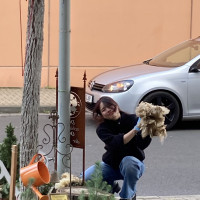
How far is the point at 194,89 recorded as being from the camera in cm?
1023

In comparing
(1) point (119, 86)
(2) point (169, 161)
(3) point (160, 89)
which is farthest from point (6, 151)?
(3) point (160, 89)

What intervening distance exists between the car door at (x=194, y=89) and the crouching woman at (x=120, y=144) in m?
5.03

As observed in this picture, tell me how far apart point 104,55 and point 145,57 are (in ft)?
3.19

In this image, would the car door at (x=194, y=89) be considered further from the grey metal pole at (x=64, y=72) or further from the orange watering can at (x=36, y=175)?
the orange watering can at (x=36, y=175)

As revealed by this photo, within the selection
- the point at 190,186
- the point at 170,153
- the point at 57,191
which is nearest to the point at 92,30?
the point at 170,153

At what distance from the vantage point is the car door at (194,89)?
10211mm

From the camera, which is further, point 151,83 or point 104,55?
point 104,55

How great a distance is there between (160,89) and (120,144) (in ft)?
16.8

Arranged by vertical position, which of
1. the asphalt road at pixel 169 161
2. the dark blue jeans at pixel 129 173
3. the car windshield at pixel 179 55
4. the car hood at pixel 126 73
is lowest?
the asphalt road at pixel 169 161

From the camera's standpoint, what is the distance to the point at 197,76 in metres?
10.2

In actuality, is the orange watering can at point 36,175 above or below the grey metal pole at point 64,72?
below

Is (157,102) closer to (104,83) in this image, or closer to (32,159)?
(104,83)

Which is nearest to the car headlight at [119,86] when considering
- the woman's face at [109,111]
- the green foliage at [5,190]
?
the woman's face at [109,111]

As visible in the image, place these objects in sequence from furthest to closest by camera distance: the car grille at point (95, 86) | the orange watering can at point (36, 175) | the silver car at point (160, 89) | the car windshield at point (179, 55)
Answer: the car windshield at point (179, 55), the car grille at point (95, 86), the silver car at point (160, 89), the orange watering can at point (36, 175)
